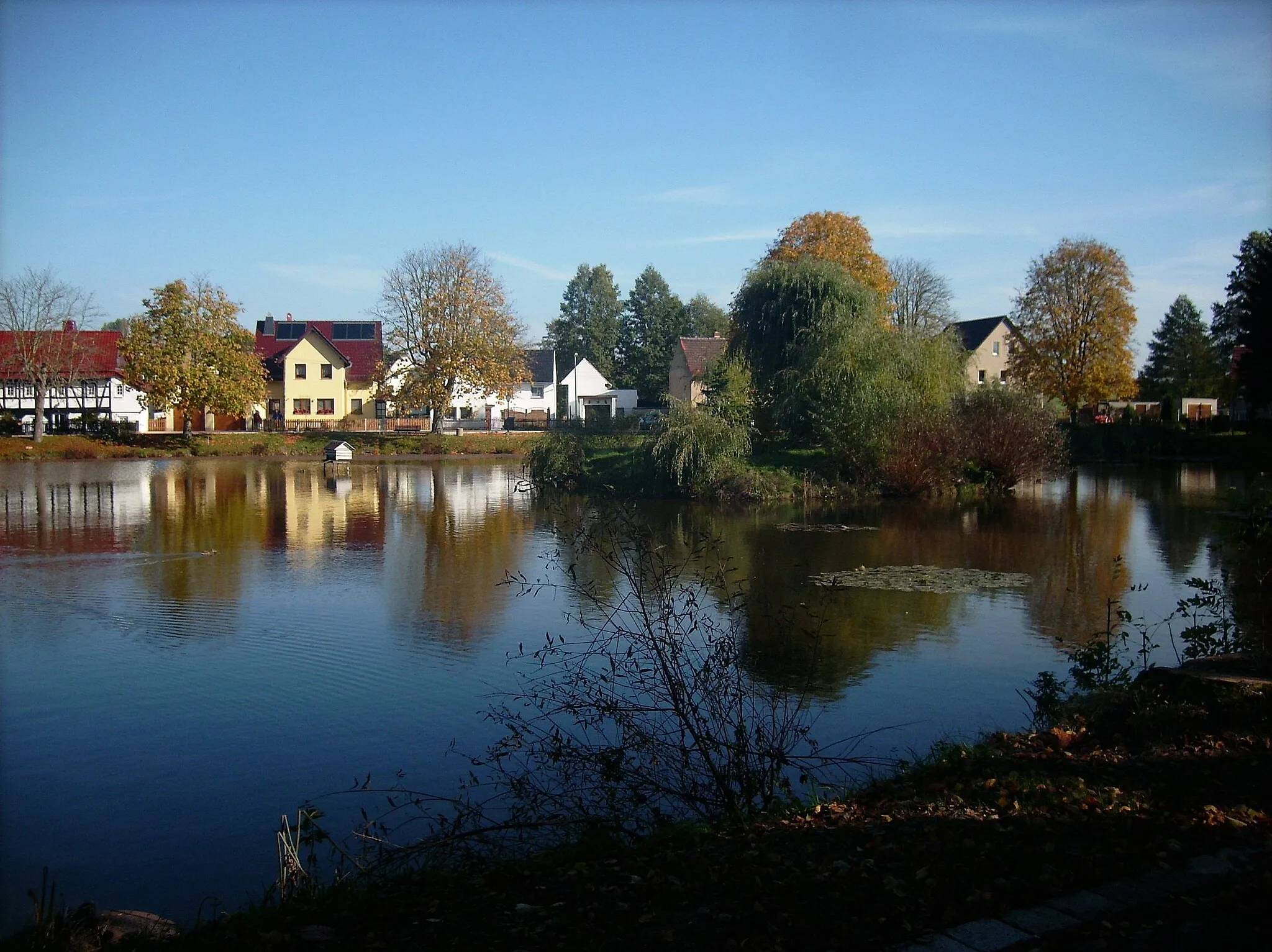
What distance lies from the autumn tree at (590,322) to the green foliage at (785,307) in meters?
52.6

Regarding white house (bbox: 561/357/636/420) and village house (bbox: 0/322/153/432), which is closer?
village house (bbox: 0/322/153/432)

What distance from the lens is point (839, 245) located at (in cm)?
4706

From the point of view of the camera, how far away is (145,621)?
12211mm

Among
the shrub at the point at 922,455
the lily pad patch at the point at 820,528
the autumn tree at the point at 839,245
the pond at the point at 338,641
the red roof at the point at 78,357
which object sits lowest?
the pond at the point at 338,641

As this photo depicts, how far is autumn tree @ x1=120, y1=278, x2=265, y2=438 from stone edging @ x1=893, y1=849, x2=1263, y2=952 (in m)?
50.1

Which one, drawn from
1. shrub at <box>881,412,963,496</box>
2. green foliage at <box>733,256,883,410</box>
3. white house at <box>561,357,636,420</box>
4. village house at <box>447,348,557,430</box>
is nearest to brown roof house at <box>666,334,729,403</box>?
white house at <box>561,357,636,420</box>

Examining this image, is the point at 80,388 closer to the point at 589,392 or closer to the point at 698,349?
the point at 589,392

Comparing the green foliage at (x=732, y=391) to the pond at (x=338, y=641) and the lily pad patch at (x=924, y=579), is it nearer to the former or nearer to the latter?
the pond at (x=338, y=641)

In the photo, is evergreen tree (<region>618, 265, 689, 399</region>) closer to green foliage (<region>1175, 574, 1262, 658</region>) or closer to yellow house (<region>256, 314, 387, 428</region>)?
yellow house (<region>256, 314, 387, 428</region>)

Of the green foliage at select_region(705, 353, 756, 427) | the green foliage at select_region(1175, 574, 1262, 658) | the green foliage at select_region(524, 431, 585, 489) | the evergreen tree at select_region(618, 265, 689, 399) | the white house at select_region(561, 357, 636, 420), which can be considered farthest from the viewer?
the evergreen tree at select_region(618, 265, 689, 399)

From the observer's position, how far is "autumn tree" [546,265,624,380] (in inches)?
3565

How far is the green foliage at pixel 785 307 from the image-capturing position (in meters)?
34.4

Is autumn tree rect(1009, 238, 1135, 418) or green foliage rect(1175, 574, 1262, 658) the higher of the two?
autumn tree rect(1009, 238, 1135, 418)

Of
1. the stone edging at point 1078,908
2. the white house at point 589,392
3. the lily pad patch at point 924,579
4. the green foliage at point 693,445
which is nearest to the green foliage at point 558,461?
the green foliage at point 693,445
